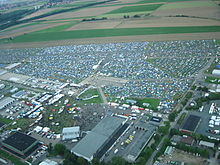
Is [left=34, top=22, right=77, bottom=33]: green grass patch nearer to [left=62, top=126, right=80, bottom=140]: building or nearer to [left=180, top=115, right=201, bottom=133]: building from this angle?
[left=62, top=126, right=80, bottom=140]: building

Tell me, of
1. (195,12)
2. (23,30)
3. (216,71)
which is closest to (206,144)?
(216,71)

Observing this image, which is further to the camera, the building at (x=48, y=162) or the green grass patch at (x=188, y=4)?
the green grass patch at (x=188, y=4)

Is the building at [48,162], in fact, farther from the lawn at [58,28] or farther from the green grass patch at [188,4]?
the green grass patch at [188,4]

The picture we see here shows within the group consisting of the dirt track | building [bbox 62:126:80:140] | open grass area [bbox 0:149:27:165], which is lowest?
open grass area [bbox 0:149:27:165]

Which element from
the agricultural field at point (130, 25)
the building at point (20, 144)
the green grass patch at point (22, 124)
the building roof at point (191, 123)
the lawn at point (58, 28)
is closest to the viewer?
the building at point (20, 144)

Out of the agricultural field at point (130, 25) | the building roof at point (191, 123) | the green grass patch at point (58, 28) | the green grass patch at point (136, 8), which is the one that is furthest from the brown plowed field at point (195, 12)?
the building roof at point (191, 123)

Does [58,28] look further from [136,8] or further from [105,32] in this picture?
[136,8]

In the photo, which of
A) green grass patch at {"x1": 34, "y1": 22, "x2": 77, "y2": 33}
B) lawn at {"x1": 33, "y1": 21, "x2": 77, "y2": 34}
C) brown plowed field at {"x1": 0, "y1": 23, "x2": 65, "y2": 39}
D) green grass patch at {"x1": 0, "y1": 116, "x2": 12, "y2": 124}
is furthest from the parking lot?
brown plowed field at {"x1": 0, "y1": 23, "x2": 65, "y2": 39}
